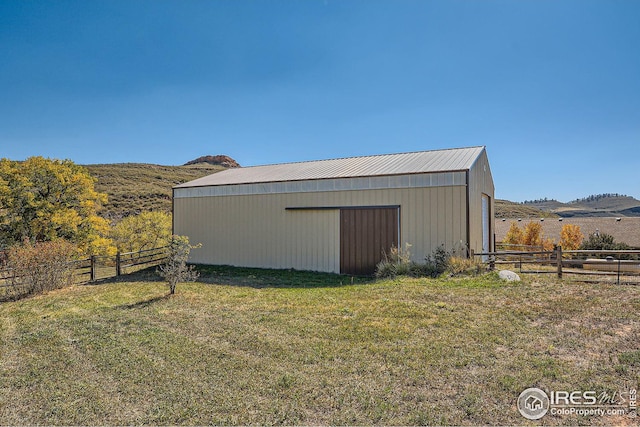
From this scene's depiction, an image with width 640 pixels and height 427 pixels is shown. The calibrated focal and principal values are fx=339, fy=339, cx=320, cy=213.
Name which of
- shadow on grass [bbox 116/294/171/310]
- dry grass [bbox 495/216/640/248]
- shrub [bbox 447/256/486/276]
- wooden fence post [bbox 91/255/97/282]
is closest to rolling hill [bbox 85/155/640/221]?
dry grass [bbox 495/216/640/248]

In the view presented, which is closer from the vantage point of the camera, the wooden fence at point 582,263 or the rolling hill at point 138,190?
the wooden fence at point 582,263

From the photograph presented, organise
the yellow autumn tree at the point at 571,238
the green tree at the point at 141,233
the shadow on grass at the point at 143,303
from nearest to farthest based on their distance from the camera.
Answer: the shadow on grass at the point at 143,303, the yellow autumn tree at the point at 571,238, the green tree at the point at 141,233

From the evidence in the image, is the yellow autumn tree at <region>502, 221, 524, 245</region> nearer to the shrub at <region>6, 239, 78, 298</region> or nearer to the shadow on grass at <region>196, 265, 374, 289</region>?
the shadow on grass at <region>196, 265, 374, 289</region>

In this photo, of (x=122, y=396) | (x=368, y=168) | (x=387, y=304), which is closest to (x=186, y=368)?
(x=122, y=396)

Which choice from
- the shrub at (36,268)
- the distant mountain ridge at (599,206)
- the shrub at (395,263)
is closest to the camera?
the shrub at (36,268)

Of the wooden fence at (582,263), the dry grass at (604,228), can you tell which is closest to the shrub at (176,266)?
the wooden fence at (582,263)

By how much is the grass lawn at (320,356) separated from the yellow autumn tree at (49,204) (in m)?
10.3

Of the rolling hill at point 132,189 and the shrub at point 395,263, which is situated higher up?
the rolling hill at point 132,189

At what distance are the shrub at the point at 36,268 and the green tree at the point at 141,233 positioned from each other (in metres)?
13.2

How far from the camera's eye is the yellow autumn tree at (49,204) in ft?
52.2

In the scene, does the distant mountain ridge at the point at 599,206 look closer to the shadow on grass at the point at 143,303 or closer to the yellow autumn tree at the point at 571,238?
the yellow autumn tree at the point at 571,238

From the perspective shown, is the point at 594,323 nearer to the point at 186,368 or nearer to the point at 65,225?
the point at 186,368

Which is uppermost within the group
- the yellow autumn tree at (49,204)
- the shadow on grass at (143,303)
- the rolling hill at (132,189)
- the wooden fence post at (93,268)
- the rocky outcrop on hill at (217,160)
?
the rocky outcrop on hill at (217,160)

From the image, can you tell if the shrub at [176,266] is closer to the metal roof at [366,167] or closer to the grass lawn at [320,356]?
the grass lawn at [320,356]
